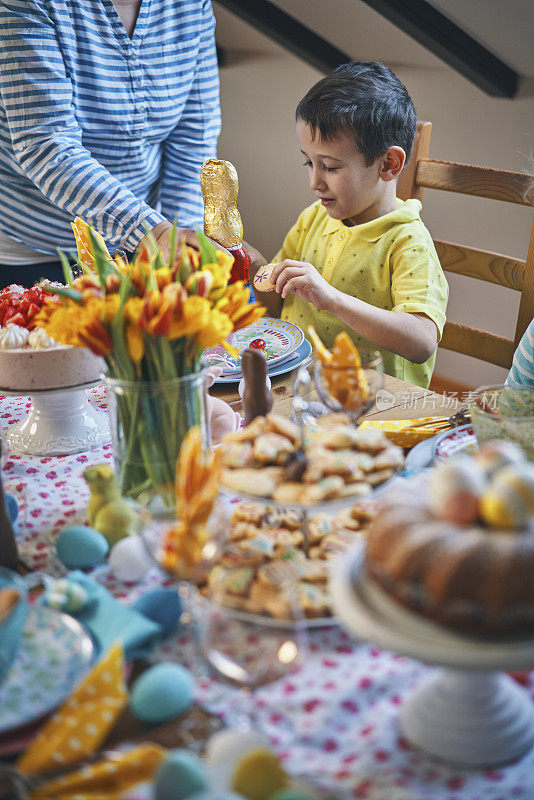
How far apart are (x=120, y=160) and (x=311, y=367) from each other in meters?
1.06

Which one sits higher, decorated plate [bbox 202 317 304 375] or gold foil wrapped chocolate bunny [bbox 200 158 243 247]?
gold foil wrapped chocolate bunny [bbox 200 158 243 247]

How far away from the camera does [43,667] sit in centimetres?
68

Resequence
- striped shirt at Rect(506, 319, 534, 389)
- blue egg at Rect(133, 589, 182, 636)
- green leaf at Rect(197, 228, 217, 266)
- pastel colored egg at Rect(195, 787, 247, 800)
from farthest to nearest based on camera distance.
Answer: striped shirt at Rect(506, 319, 534, 389), green leaf at Rect(197, 228, 217, 266), blue egg at Rect(133, 589, 182, 636), pastel colored egg at Rect(195, 787, 247, 800)

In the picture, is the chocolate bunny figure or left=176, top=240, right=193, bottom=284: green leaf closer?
left=176, top=240, right=193, bottom=284: green leaf

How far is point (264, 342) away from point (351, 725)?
36.0 inches

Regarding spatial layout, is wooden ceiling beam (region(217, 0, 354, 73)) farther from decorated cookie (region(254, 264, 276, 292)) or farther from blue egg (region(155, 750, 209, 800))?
blue egg (region(155, 750, 209, 800))

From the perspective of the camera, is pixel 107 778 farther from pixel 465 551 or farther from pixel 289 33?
pixel 289 33

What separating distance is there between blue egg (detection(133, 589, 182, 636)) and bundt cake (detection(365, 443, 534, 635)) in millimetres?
231

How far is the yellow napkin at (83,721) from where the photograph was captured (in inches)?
23.0

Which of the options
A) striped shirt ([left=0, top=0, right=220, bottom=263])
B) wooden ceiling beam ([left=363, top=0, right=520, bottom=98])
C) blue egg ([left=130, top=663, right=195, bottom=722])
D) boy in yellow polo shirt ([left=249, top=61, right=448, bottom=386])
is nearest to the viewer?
blue egg ([left=130, top=663, right=195, bottom=722])

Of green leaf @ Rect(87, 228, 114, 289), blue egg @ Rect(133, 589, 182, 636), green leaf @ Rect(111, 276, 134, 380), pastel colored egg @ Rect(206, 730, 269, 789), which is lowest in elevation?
blue egg @ Rect(133, 589, 182, 636)

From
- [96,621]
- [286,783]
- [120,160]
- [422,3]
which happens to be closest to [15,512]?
[96,621]

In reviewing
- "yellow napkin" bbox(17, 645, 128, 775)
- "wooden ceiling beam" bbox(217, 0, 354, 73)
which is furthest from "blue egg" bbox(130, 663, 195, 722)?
"wooden ceiling beam" bbox(217, 0, 354, 73)

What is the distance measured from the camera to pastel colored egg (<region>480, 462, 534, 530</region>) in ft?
1.82
